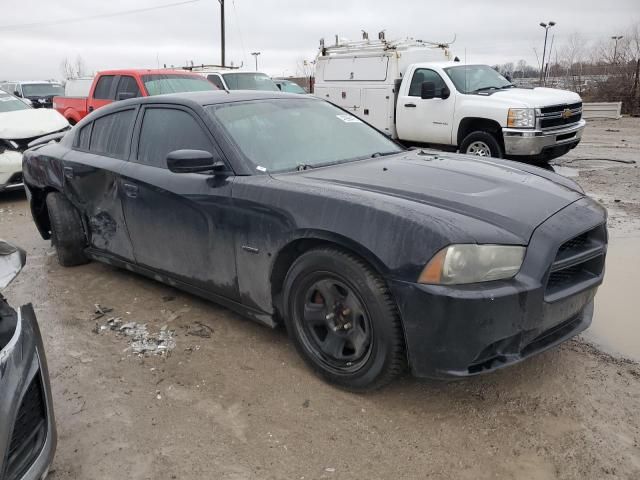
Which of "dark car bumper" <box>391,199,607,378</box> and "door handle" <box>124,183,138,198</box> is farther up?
"door handle" <box>124,183,138,198</box>

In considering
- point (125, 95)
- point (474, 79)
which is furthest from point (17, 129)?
point (474, 79)

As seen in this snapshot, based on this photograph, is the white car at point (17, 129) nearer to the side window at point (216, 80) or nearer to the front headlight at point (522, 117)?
the side window at point (216, 80)

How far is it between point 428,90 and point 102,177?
688 cm

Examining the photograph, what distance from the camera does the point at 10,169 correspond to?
812cm

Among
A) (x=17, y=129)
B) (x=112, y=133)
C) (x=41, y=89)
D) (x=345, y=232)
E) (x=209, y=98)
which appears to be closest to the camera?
(x=345, y=232)

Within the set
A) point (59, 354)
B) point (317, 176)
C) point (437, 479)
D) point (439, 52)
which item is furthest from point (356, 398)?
point (439, 52)

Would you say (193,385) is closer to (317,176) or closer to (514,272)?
(317,176)

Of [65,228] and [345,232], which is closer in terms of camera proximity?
[345,232]

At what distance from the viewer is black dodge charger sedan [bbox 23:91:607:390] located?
2543 mm

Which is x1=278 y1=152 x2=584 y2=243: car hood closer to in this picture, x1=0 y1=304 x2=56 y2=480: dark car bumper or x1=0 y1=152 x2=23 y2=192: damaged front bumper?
x1=0 y1=304 x2=56 y2=480: dark car bumper

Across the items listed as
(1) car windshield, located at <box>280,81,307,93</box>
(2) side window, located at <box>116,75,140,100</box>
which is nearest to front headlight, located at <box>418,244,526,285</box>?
(2) side window, located at <box>116,75,140,100</box>

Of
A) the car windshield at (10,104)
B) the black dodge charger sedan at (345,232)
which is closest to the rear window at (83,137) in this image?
the black dodge charger sedan at (345,232)

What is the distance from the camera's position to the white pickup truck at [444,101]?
28.6ft

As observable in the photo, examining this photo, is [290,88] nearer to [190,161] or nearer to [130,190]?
[130,190]
